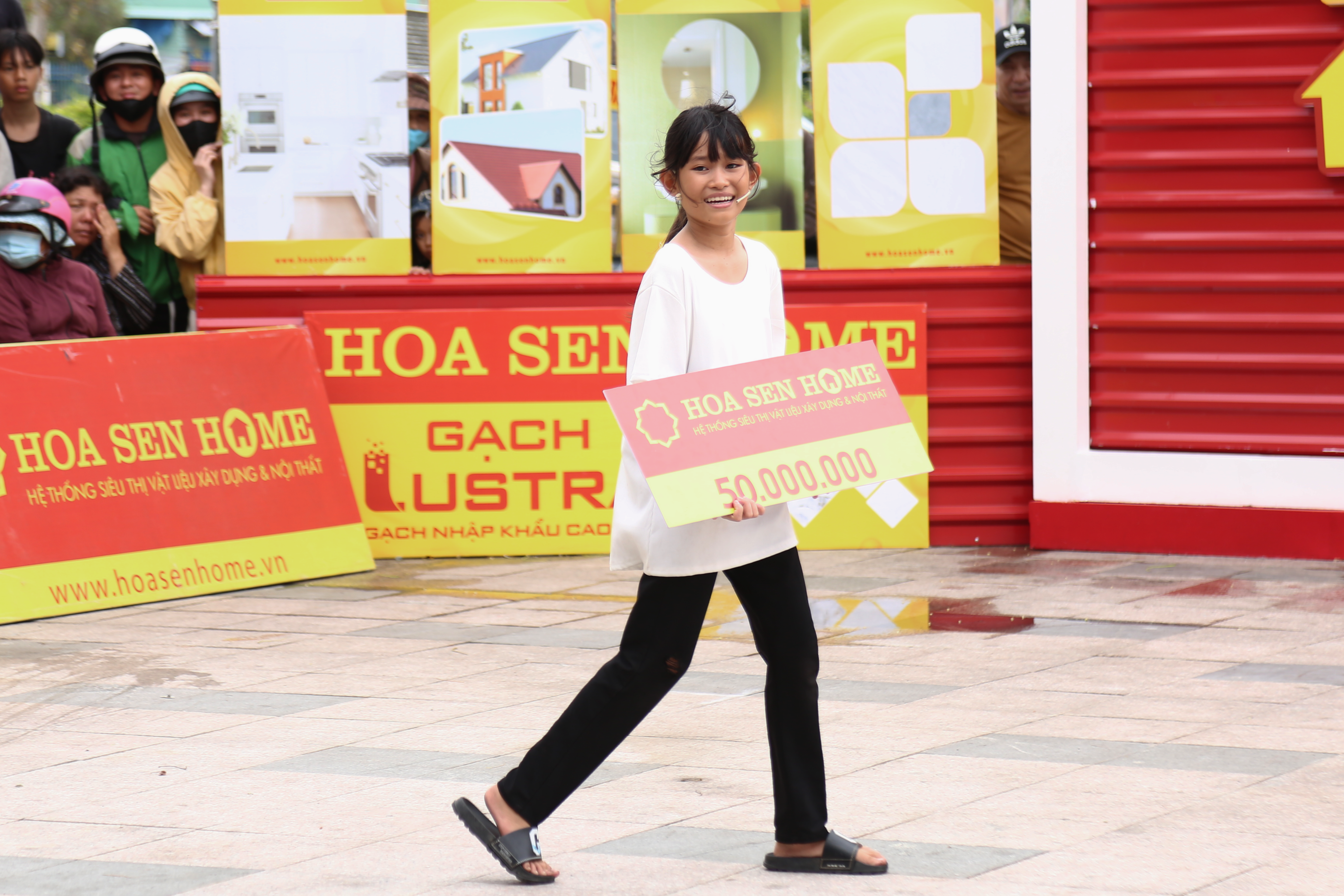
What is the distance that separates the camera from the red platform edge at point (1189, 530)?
8.43 m

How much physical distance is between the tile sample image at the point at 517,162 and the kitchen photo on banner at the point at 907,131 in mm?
1268

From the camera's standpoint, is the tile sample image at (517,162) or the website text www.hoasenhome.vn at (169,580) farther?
the tile sample image at (517,162)

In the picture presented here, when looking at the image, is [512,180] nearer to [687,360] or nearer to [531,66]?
[531,66]

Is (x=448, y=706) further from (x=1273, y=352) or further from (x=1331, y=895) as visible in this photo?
(x=1273, y=352)

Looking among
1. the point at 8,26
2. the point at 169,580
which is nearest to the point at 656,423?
the point at 169,580

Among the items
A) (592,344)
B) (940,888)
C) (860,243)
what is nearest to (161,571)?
(592,344)

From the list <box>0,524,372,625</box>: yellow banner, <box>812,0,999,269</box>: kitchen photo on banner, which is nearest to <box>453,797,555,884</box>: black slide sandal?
<box>0,524,372,625</box>: yellow banner

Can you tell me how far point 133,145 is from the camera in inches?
368

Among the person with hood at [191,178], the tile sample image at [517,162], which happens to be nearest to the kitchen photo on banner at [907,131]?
the tile sample image at [517,162]

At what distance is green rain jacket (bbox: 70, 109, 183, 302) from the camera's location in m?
9.27

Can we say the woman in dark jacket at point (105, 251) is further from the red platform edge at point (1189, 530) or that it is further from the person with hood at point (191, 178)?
the red platform edge at point (1189, 530)

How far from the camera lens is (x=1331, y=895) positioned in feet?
11.8

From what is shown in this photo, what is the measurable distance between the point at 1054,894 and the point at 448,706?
2.53 meters

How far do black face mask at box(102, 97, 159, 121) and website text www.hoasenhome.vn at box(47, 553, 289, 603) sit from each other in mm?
2627
